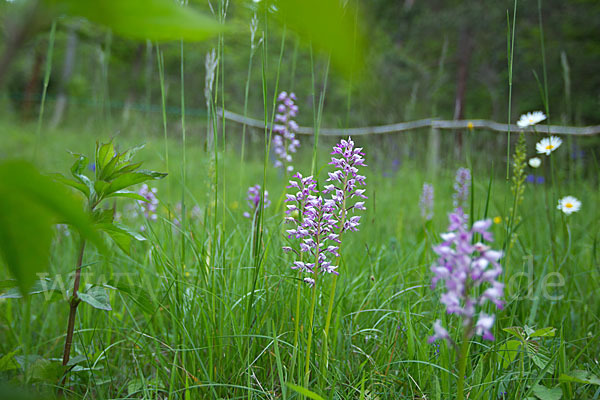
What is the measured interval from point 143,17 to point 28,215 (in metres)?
0.14

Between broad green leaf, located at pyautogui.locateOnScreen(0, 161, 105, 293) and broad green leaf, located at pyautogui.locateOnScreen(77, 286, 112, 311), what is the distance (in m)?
0.76

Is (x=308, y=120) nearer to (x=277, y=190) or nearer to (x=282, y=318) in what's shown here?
(x=277, y=190)

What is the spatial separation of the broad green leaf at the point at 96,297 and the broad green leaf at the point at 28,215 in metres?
0.76

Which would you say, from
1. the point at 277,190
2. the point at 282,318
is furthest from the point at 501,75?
the point at 282,318

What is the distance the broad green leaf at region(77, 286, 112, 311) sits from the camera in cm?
96

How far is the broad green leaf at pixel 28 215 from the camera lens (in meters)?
0.25

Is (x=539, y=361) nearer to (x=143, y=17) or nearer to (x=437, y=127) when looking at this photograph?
(x=143, y=17)

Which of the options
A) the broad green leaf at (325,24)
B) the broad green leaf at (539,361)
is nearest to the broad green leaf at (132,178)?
the broad green leaf at (325,24)

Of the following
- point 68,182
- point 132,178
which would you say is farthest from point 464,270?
point 68,182

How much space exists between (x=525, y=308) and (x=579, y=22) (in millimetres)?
13366

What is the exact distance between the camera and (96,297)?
39.1 inches

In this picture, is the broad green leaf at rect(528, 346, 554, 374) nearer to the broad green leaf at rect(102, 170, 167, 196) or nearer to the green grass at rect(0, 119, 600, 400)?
the green grass at rect(0, 119, 600, 400)

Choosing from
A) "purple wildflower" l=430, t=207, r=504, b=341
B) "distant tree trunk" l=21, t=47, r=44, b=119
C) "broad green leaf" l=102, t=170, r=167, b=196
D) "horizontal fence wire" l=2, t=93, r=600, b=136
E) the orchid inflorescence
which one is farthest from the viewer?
"distant tree trunk" l=21, t=47, r=44, b=119

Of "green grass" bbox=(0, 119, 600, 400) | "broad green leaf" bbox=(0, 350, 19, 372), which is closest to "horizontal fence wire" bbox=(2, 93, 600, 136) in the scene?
"green grass" bbox=(0, 119, 600, 400)
